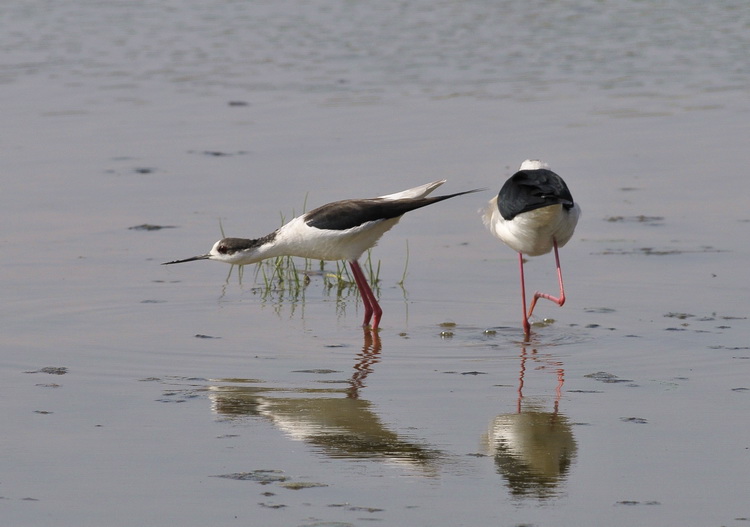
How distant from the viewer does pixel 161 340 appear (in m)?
6.27

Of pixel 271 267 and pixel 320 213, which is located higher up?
pixel 320 213

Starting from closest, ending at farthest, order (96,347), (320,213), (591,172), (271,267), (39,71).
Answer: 1. (96,347)
2. (320,213)
3. (271,267)
4. (591,172)
5. (39,71)

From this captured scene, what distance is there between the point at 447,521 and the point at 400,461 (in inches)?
22.6

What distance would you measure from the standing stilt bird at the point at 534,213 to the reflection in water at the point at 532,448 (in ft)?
3.88

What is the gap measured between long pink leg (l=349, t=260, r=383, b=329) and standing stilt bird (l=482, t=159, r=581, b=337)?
0.73 m

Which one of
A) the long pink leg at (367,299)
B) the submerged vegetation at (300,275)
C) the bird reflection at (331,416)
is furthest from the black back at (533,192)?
the bird reflection at (331,416)

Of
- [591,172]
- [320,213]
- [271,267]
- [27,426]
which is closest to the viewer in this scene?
[27,426]

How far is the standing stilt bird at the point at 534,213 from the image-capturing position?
6.23 meters

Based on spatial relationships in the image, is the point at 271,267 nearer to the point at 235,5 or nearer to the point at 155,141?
the point at 155,141

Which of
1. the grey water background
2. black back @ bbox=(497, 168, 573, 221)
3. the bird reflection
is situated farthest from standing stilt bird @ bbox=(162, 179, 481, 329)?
the bird reflection

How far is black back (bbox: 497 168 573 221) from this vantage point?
618cm

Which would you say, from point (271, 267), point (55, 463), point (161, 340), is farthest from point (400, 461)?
point (271, 267)

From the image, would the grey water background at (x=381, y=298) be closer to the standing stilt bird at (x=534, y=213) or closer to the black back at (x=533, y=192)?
the standing stilt bird at (x=534, y=213)

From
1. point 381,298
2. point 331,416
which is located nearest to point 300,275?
point 381,298
